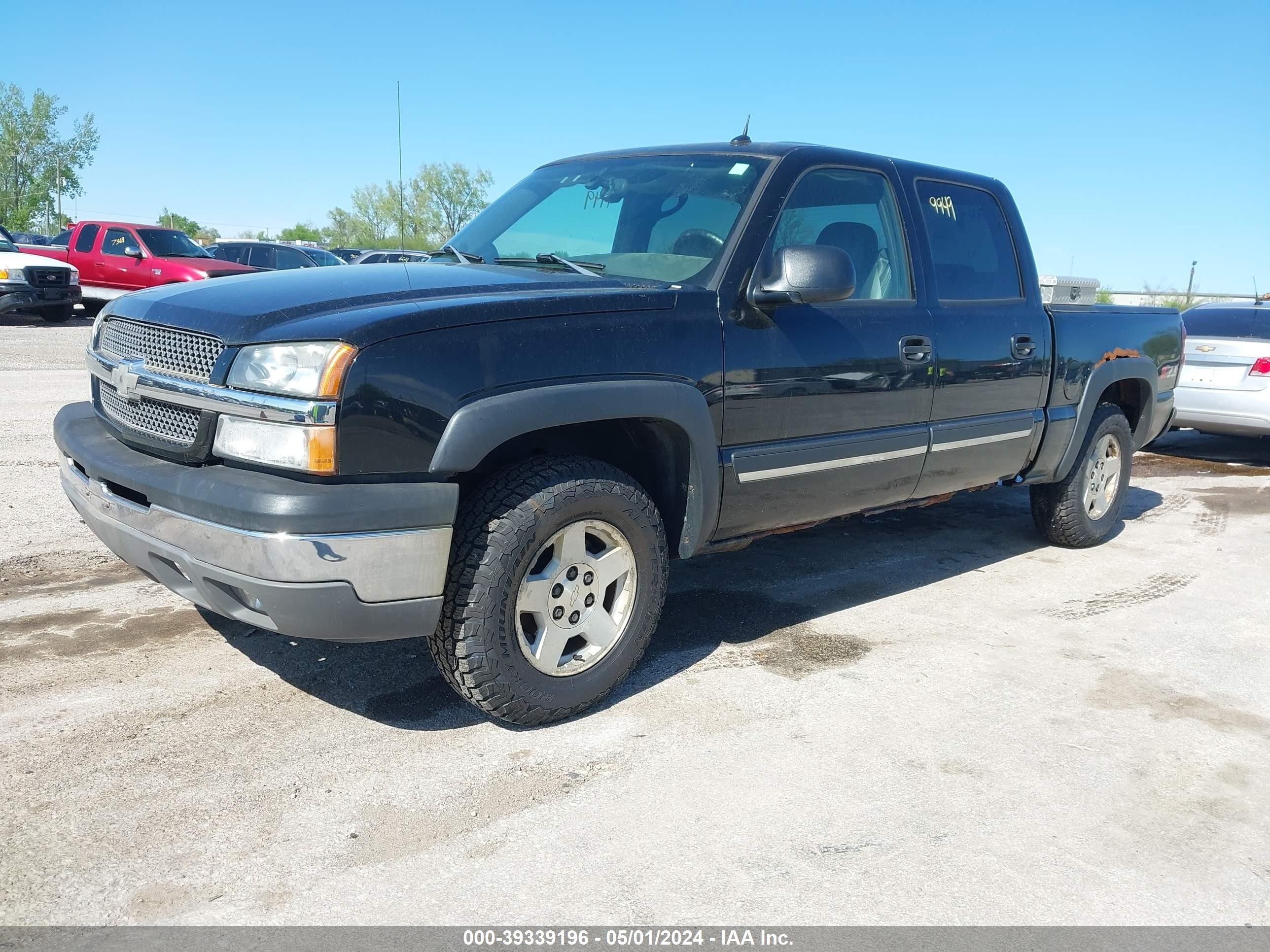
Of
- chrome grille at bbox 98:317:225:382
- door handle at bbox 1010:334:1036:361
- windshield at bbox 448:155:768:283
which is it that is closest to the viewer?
chrome grille at bbox 98:317:225:382

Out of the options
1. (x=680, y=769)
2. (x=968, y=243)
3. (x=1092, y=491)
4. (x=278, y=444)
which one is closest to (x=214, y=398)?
(x=278, y=444)

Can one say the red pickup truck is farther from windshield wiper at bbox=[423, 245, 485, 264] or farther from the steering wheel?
the steering wheel

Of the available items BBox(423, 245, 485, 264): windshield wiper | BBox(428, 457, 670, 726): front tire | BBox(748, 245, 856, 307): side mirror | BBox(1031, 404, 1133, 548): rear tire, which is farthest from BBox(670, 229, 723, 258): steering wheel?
BBox(1031, 404, 1133, 548): rear tire

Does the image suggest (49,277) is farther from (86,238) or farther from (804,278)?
(804,278)

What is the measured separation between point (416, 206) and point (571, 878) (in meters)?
53.9

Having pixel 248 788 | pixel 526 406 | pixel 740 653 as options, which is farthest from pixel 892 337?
pixel 248 788

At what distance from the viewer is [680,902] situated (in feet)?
8.06

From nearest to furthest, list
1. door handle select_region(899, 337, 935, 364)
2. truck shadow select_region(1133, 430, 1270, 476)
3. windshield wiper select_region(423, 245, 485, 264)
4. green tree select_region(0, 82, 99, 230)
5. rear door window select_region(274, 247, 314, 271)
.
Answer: windshield wiper select_region(423, 245, 485, 264) → door handle select_region(899, 337, 935, 364) → truck shadow select_region(1133, 430, 1270, 476) → rear door window select_region(274, 247, 314, 271) → green tree select_region(0, 82, 99, 230)

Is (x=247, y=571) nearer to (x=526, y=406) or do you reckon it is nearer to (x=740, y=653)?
(x=526, y=406)

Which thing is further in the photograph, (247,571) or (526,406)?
(526,406)

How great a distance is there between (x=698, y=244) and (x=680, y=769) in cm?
190

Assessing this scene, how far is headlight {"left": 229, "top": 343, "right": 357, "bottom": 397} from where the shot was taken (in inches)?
108

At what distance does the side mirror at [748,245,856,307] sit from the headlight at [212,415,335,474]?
1.65 m

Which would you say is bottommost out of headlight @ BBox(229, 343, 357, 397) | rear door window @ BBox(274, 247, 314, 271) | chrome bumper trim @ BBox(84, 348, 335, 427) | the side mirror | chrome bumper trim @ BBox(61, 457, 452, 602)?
chrome bumper trim @ BBox(61, 457, 452, 602)
